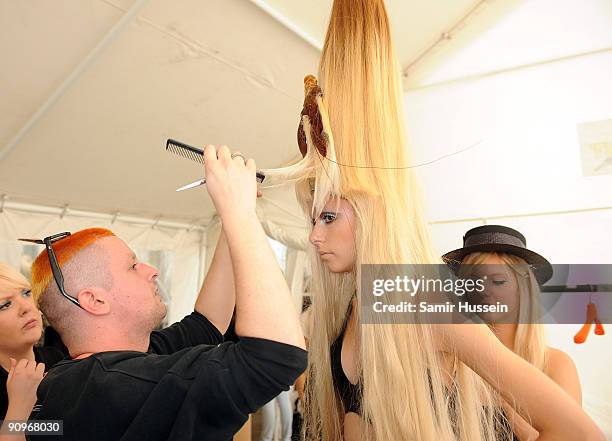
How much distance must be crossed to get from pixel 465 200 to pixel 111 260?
2985 mm

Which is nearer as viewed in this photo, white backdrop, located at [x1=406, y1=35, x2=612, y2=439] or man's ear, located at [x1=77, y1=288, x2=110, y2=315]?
man's ear, located at [x1=77, y1=288, x2=110, y2=315]

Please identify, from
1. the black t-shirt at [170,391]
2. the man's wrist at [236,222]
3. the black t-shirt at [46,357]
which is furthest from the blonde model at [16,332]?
the man's wrist at [236,222]

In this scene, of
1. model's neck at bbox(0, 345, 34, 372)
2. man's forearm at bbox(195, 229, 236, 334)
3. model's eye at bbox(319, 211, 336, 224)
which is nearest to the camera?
model's eye at bbox(319, 211, 336, 224)

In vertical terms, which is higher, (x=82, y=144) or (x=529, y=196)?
(x=82, y=144)

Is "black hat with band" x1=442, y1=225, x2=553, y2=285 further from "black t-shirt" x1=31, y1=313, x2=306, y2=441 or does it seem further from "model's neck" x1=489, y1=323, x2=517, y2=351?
"black t-shirt" x1=31, y1=313, x2=306, y2=441

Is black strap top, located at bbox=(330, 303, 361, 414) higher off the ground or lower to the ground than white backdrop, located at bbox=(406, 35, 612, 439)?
lower

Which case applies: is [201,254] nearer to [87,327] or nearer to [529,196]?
[529,196]


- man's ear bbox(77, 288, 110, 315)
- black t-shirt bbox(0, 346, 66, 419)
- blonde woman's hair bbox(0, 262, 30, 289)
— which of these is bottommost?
black t-shirt bbox(0, 346, 66, 419)

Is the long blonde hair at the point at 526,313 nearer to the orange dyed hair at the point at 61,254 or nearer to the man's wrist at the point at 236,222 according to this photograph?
the man's wrist at the point at 236,222

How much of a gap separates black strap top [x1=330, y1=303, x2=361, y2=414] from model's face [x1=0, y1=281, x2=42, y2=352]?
122 cm

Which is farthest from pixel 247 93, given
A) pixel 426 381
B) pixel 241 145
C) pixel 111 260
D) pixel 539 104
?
pixel 426 381

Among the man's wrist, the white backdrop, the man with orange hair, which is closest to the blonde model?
the man with orange hair

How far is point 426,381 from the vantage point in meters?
1.14

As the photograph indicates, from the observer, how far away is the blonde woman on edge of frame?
3.46 ft
